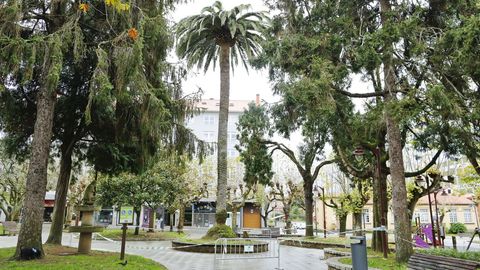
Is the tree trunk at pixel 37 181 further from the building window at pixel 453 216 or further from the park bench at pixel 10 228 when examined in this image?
the building window at pixel 453 216

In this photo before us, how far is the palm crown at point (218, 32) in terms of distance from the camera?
63.9 ft

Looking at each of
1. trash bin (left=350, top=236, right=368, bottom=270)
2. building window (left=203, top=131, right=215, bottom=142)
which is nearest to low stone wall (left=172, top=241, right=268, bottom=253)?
trash bin (left=350, top=236, right=368, bottom=270)

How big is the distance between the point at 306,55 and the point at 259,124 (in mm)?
9201

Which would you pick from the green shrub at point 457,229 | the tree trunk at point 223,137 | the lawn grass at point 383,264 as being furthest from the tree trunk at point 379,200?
the green shrub at point 457,229

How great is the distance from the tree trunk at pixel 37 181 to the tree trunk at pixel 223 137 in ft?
31.2

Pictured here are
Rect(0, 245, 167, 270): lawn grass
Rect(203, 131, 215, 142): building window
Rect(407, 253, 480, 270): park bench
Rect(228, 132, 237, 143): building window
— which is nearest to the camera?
Rect(407, 253, 480, 270): park bench

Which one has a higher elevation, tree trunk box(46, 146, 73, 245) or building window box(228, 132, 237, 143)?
building window box(228, 132, 237, 143)

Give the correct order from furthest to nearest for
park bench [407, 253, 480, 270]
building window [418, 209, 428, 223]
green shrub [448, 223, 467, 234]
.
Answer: building window [418, 209, 428, 223], green shrub [448, 223, 467, 234], park bench [407, 253, 480, 270]

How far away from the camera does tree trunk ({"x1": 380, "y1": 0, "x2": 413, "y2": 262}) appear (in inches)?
391

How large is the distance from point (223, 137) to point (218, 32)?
589 centimetres

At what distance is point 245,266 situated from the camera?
463 inches

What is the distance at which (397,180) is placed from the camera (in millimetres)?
10328

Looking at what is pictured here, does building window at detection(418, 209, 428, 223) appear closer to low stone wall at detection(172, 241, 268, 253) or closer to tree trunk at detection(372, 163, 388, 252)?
low stone wall at detection(172, 241, 268, 253)

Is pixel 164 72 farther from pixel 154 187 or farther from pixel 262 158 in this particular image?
pixel 154 187
